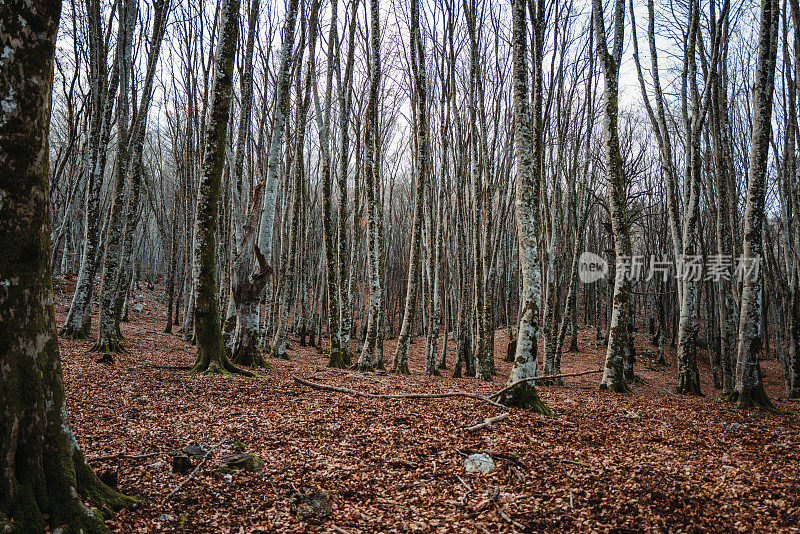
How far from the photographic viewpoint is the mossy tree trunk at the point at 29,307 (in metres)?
1.82

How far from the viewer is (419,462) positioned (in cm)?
337

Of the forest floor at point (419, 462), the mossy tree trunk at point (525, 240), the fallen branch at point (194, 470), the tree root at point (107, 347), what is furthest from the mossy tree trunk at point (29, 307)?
the tree root at point (107, 347)

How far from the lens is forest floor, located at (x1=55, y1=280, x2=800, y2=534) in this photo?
248 cm

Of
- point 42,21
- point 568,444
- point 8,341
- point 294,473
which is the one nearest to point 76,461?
point 8,341

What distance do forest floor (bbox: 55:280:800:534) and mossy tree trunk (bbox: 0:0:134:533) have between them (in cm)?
40

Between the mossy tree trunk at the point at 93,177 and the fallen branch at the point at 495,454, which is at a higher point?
the mossy tree trunk at the point at 93,177

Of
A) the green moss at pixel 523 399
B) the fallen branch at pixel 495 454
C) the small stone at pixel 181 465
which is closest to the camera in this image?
the small stone at pixel 181 465

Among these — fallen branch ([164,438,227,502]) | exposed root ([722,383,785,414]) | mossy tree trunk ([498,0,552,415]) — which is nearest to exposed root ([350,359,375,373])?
mossy tree trunk ([498,0,552,415])

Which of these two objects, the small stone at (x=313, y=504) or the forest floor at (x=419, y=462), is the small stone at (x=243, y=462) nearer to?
the forest floor at (x=419, y=462)

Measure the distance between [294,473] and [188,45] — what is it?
11.7 m

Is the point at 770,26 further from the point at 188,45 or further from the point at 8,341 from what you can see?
the point at 188,45

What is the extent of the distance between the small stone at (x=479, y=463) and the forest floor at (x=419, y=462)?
0.06 metres

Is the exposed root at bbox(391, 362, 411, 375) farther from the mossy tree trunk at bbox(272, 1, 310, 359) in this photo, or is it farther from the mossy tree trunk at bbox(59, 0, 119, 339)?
the mossy tree trunk at bbox(59, 0, 119, 339)

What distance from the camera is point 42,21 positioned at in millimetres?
1952
